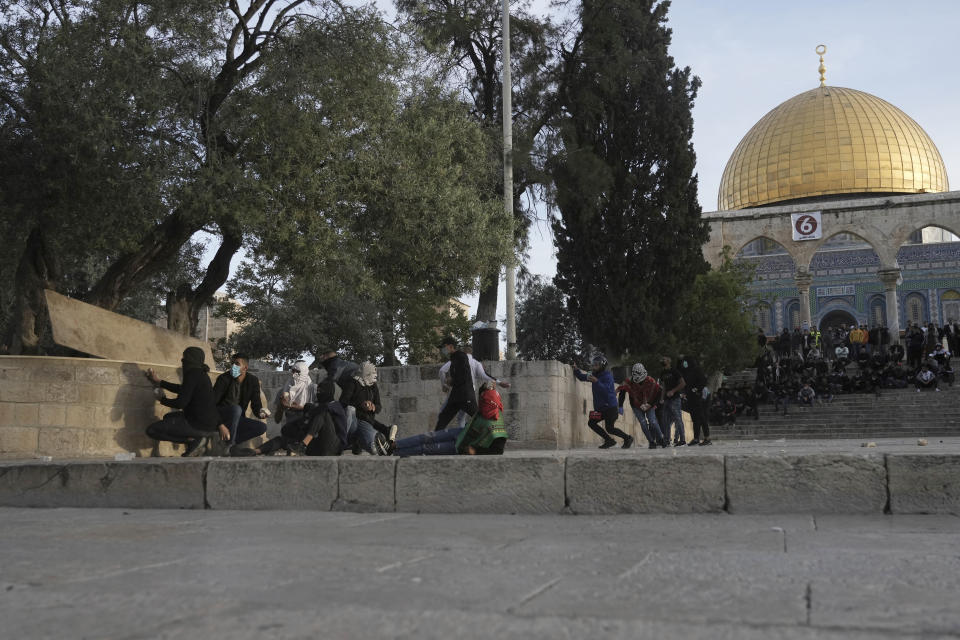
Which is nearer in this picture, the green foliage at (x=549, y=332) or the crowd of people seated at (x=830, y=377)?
the crowd of people seated at (x=830, y=377)

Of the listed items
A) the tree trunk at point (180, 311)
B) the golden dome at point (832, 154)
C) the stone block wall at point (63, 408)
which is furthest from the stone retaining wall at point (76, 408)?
the golden dome at point (832, 154)

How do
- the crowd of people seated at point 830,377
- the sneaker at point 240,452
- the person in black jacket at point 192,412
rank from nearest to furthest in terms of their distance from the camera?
the person in black jacket at point 192,412 < the sneaker at point 240,452 < the crowd of people seated at point 830,377

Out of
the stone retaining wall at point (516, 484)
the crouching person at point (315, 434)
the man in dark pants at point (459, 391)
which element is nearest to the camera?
the stone retaining wall at point (516, 484)

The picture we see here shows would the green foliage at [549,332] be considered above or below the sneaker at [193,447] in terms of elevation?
above

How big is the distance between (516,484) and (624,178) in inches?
684

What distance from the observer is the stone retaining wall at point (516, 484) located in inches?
202

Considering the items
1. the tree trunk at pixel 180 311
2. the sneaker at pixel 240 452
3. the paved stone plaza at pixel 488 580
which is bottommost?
the paved stone plaza at pixel 488 580

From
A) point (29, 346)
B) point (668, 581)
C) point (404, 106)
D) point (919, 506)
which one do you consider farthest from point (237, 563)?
point (404, 106)

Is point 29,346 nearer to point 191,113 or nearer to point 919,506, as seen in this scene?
point 191,113

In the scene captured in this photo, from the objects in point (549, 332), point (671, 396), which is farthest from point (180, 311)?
point (549, 332)

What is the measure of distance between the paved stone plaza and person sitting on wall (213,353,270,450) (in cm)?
438

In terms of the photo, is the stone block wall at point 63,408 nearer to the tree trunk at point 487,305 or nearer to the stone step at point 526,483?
the stone step at point 526,483

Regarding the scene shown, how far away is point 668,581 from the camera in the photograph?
2.89 m

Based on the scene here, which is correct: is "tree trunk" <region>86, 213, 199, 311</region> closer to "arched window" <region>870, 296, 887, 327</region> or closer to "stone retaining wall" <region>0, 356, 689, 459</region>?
"stone retaining wall" <region>0, 356, 689, 459</region>
